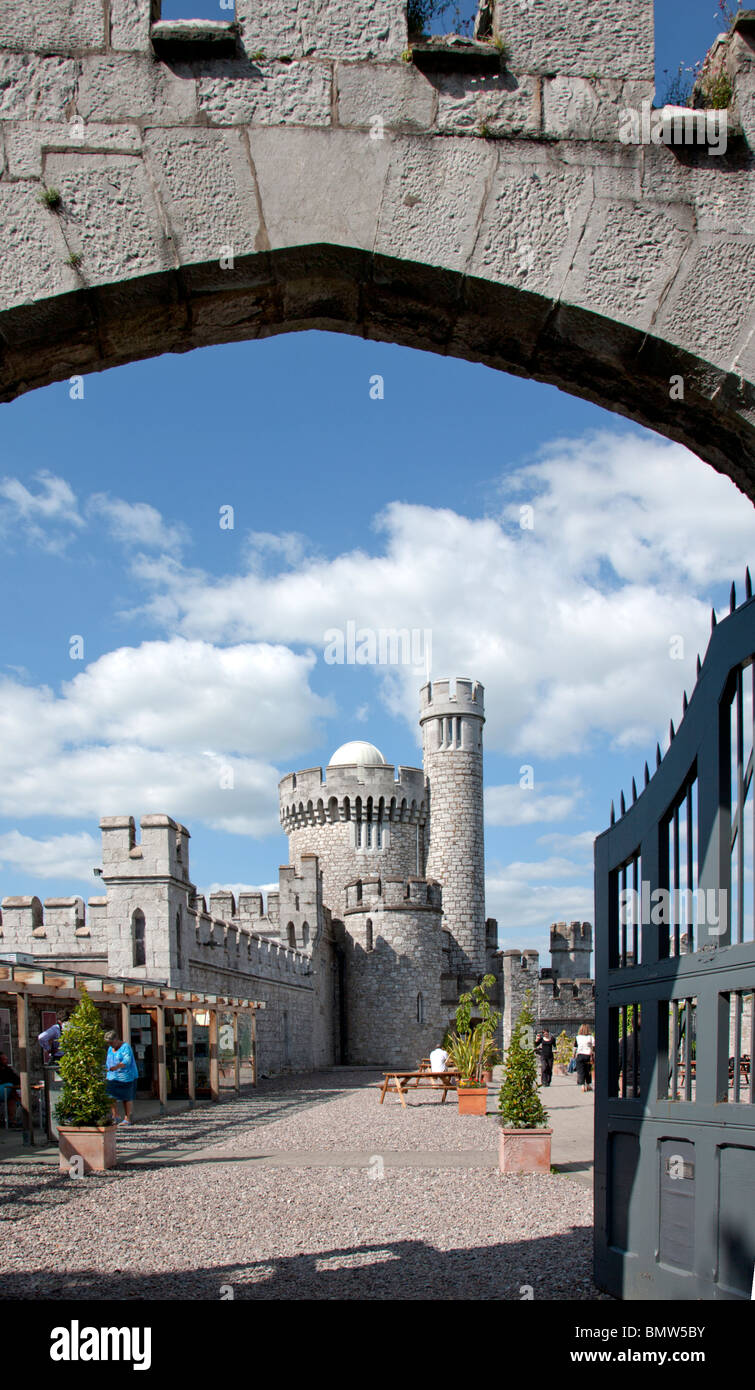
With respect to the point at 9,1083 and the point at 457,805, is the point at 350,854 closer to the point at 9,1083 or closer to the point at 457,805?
the point at 457,805

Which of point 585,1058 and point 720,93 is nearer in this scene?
point 720,93

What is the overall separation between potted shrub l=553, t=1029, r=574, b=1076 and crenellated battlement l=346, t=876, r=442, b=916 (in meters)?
5.57

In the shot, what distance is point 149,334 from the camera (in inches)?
133

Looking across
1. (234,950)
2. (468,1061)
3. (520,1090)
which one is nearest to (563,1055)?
(234,950)

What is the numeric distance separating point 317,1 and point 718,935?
291 cm

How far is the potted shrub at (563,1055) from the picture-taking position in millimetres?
28375

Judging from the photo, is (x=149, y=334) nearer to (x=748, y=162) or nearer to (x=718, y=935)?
(x=748, y=162)

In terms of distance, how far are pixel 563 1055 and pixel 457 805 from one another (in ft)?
40.5

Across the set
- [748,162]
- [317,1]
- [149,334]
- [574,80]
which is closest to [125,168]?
[149,334]

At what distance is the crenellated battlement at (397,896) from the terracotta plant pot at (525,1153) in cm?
2449

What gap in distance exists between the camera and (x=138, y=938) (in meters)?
16.8

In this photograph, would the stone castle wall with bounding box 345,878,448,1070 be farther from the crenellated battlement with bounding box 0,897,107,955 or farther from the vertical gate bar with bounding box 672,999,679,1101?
the vertical gate bar with bounding box 672,999,679,1101

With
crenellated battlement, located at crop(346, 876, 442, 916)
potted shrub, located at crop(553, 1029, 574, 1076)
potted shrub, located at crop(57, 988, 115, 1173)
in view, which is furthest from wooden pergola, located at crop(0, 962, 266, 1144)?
crenellated battlement, located at crop(346, 876, 442, 916)

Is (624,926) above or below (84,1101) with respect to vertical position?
above
